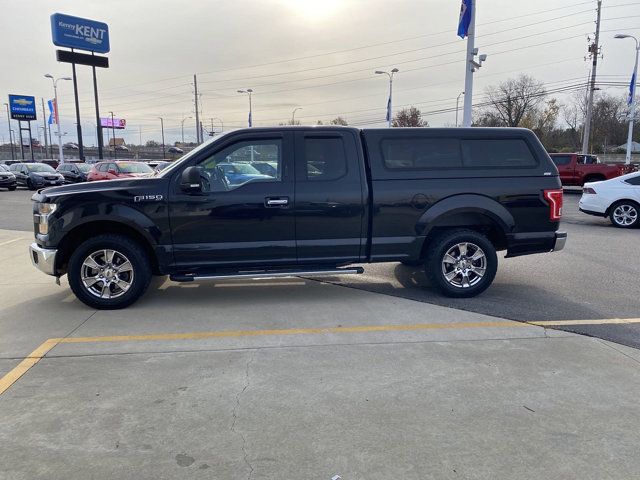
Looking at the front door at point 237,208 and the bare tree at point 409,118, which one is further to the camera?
the bare tree at point 409,118

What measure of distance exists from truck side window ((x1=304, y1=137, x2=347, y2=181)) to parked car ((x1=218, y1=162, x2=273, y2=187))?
1.67 feet

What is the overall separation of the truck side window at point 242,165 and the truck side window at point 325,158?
1.12 ft

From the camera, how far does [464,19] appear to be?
1722 centimetres

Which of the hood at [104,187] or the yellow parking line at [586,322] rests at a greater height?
the hood at [104,187]

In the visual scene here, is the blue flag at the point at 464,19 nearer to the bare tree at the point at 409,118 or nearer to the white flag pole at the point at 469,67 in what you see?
the white flag pole at the point at 469,67

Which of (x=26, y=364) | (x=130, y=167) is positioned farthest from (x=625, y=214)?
(x=130, y=167)

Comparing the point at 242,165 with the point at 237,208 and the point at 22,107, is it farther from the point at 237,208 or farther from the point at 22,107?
the point at 22,107

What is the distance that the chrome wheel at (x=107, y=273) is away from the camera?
5.47m

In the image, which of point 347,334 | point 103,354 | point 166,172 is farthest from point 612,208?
point 103,354

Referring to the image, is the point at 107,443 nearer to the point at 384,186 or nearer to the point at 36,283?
the point at 384,186

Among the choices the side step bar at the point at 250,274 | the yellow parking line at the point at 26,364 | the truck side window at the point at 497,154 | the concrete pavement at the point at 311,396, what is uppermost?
the truck side window at the point at 497,154

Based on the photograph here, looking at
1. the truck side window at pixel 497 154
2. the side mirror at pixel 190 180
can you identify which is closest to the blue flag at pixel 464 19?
the truck side window at pixel 497 154

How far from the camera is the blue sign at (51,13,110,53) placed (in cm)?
3662

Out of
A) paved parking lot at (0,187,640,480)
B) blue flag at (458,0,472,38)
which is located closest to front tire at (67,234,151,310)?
paved parking lot at (0,187,640,480)
